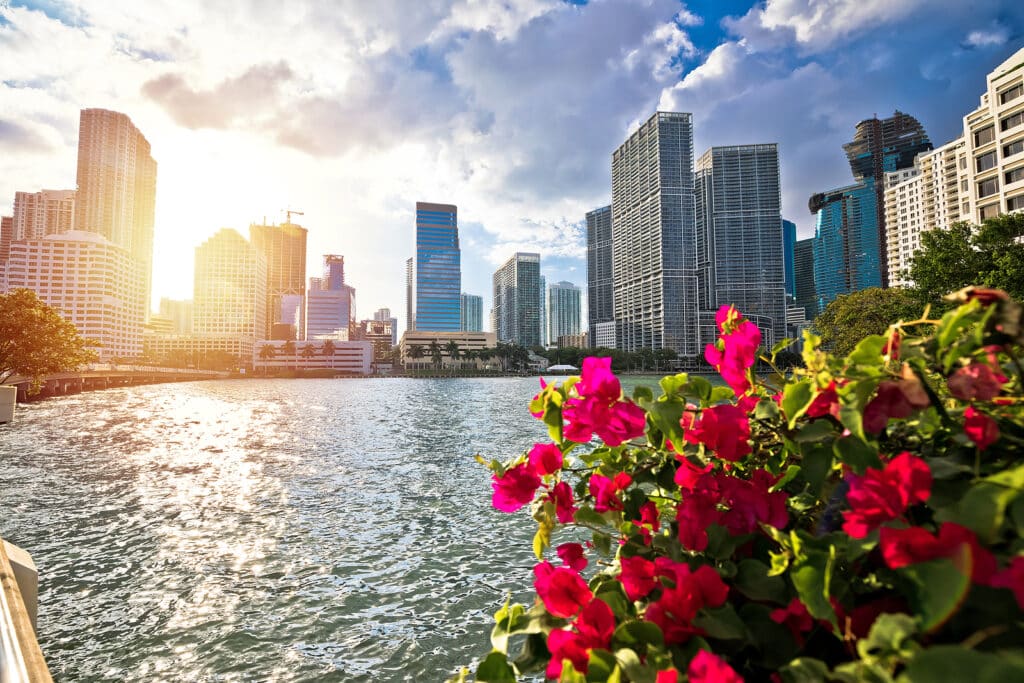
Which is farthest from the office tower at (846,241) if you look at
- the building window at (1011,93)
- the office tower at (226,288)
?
the office tower at (226,288)

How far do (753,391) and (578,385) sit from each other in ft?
1.75

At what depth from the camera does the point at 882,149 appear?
17062 centimetres

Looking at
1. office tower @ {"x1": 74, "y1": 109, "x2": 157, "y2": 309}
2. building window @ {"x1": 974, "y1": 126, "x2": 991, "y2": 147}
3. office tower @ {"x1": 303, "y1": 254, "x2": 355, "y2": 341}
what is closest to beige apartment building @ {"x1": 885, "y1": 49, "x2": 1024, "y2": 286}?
building window @ {"x1": 974, "y1": 126, "x2": 991, "y2": 147}

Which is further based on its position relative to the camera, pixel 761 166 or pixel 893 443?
pixel 761 166

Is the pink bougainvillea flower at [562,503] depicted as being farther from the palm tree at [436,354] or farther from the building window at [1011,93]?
the palm tree at [436,354]

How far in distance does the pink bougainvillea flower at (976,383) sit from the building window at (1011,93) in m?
51.1

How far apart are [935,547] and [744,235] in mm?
186401

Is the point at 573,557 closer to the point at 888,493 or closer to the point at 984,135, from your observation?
the point at 888,493

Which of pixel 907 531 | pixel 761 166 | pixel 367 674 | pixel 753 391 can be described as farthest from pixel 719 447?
pixel 761 166

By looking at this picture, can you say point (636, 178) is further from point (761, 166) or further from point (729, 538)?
point (729, 538)

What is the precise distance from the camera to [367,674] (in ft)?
12.3

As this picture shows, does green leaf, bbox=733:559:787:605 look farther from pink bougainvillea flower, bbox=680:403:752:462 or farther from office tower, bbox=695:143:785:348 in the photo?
office tower, bbox=695:143:785:348

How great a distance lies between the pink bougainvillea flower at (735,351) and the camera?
1.32m

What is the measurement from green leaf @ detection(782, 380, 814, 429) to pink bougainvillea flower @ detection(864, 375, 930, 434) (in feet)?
0.35
